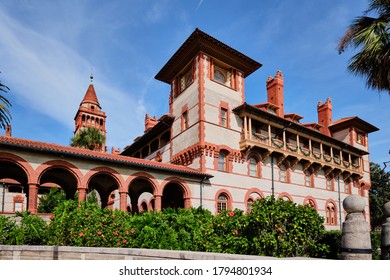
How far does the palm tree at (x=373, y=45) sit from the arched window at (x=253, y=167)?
14822 mm

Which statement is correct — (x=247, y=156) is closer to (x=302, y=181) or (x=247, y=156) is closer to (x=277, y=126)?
(x=277, y=126)

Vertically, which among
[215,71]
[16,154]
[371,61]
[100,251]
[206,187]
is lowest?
[100,251]

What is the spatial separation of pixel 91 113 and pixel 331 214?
4842cm

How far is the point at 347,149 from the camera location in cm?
3450

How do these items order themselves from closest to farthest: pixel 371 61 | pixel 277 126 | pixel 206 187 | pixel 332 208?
pixel 371 61, pixel 206 187, pixel 277 126, pixel 332 208

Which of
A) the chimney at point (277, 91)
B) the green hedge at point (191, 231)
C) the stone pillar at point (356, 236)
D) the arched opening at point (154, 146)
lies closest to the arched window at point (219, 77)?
the chimney at point (277, 91)

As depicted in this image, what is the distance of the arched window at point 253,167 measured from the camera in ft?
83.3

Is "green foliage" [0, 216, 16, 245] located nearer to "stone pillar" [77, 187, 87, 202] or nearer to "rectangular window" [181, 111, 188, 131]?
"stone pillar" [77, 187, 87, 202]

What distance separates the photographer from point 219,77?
83.4 feet

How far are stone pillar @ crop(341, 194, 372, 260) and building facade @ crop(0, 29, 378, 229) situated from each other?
14.6 metres

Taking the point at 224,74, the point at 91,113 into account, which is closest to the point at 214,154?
the point at 224,74

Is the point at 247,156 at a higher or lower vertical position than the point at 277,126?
lower

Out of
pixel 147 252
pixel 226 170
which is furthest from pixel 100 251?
pixel 226 170

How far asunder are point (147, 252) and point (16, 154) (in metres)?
12.6
